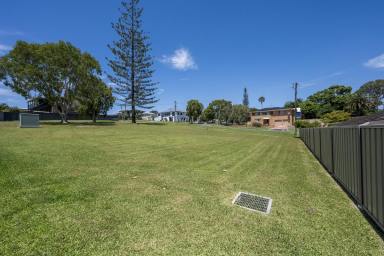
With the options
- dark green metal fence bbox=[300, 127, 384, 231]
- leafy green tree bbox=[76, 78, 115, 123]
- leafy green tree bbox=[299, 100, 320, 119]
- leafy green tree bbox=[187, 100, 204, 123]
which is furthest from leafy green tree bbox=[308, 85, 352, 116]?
dark green metal fence bbox=[300, 127, 384, 231]

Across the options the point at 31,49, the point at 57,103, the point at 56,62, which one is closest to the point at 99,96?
the point at 57,103

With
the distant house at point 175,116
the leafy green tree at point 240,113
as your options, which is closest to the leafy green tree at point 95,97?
the leafy green tree at point 240,113

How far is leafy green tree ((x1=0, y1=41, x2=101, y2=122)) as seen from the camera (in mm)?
23859

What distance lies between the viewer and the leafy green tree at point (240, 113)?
242ft

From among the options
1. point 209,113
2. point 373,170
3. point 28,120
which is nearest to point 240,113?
point 209,113

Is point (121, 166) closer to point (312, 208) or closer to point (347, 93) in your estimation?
point (312, 208)

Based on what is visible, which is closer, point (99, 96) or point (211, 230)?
point (211, 230)

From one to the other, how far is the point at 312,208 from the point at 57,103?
105 feet

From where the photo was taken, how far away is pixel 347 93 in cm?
5900

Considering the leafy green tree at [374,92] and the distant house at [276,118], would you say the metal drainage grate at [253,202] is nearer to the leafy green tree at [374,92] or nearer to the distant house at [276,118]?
the distant house at [276,118]

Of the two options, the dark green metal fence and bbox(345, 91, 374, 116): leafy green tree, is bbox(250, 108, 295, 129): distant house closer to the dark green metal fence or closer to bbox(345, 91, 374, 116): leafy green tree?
bbox(345, 91, 374, 116): leafy green tree

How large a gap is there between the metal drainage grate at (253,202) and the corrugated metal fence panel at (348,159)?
1.74 meters

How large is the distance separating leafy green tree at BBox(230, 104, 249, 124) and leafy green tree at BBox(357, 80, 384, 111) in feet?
108

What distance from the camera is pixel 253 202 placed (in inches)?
155
